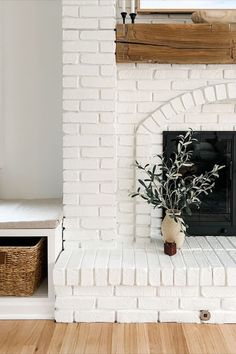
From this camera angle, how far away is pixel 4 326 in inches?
81.7

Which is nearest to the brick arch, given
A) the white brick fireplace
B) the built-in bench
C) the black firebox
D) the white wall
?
the white brick fireplace

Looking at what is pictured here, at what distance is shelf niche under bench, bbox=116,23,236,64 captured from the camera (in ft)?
7.57

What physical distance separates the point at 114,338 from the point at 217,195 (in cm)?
113

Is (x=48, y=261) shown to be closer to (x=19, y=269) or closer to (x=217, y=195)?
(x=19, y=269)

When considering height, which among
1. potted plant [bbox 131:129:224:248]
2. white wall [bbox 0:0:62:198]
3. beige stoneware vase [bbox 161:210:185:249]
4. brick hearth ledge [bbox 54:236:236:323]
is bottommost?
brick hearth ledge [bbox 54:236:236:323]

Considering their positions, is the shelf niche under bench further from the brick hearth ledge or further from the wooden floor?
the wooden floor

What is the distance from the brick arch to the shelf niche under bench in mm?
174

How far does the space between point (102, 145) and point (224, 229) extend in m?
0.95

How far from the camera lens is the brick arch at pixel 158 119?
2402 millimetres

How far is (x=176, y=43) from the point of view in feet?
7.62

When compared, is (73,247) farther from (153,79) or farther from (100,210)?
(153,79)

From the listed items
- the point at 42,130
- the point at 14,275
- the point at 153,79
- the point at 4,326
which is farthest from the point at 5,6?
the point at 4,326

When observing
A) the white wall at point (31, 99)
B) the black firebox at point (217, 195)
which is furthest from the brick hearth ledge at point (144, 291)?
the white wall at point (31, 99)

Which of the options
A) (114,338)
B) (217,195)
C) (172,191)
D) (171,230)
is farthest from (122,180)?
(114,338)
